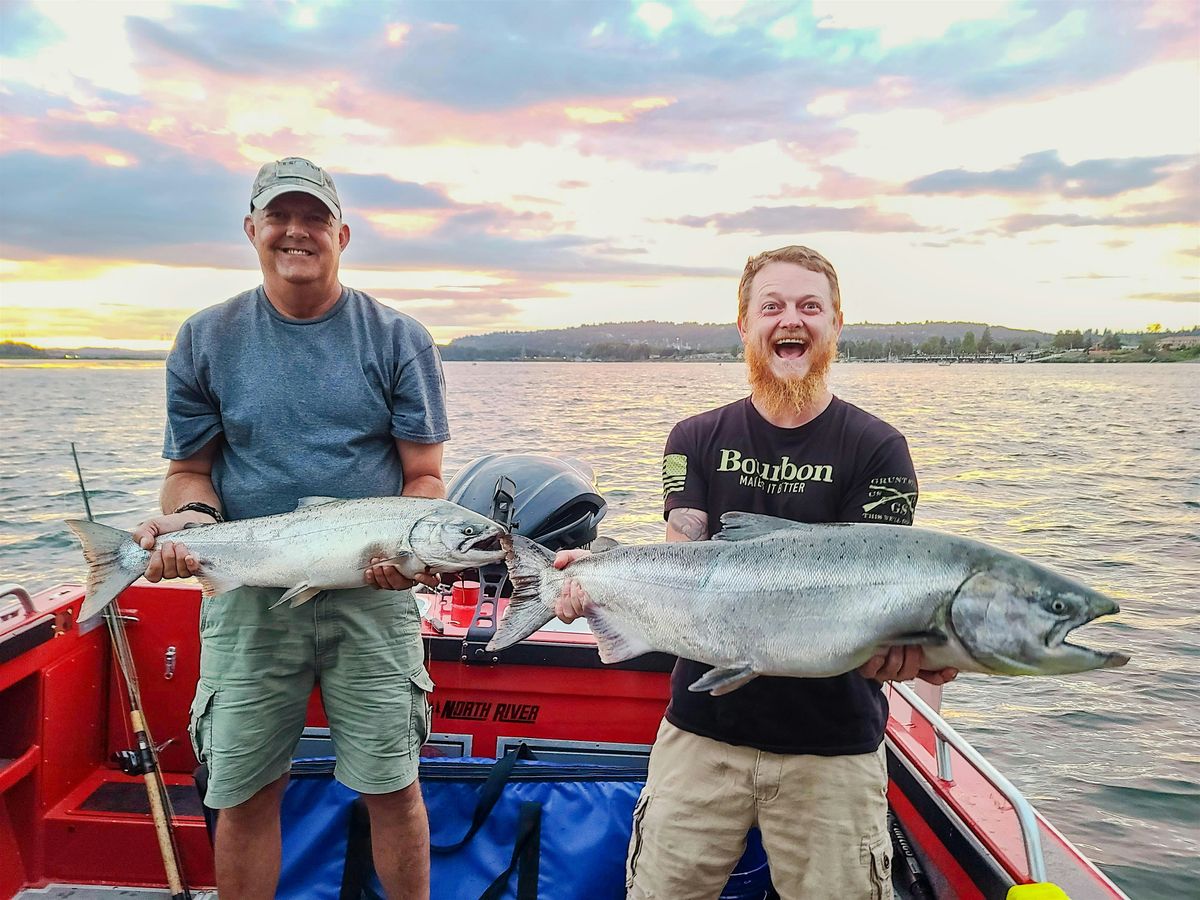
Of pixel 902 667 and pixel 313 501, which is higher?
pixel 313 501

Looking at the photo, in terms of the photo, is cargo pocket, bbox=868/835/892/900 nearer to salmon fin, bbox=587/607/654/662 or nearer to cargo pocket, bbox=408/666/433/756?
salmon fin, bbox=587/607/654/662

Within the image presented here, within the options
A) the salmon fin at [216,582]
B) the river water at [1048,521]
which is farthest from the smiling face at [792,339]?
the river water at [1048,521]

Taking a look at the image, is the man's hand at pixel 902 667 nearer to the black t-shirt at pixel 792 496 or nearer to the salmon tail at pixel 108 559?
the black t-shirt at pixel 792 496

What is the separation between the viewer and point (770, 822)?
2840 millimetres

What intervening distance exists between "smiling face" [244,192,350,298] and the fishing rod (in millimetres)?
1451

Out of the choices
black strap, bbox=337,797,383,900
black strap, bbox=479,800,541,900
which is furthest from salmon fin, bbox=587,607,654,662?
black strap, bbox=337,797,383,900

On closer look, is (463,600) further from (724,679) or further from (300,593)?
(724,679)

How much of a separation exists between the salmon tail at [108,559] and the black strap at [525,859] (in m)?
1.96

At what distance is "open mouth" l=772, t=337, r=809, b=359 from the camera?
302 cm

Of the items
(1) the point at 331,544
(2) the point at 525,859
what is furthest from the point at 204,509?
(2) the point at 525,859

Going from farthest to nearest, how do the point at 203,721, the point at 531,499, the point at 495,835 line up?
the point at 531,499 < the point at 495,835 < the point at 203,721

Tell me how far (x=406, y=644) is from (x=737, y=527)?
1563 mm

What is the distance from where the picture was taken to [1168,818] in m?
7.21

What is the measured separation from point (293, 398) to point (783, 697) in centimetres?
225
